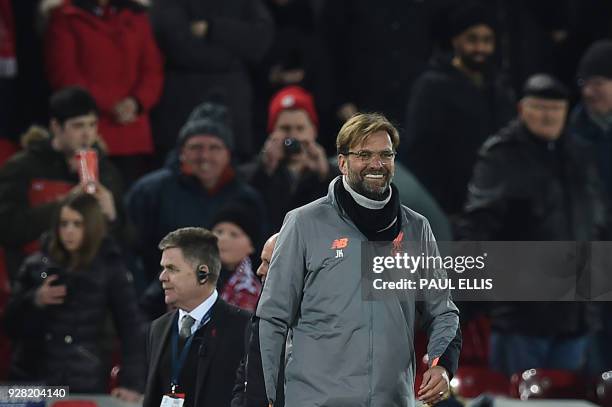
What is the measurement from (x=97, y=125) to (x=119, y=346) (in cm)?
193

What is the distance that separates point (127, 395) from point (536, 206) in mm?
2629

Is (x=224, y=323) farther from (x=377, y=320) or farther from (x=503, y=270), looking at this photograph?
(x=503, y=270)

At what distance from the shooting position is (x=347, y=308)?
6.07 metres

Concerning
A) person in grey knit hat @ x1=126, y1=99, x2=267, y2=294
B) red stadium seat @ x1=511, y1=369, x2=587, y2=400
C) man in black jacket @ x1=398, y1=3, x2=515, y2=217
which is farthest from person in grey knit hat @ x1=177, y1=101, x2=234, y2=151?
red stadium seat @ x1=511, y1=369, x2=587, y2=400

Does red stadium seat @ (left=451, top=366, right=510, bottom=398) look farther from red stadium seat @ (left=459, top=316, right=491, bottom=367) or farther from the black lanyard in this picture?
the black lanyard

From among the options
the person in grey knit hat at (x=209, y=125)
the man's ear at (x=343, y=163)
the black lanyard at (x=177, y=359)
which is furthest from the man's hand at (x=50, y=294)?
the man's ear at (x=343, y=163)

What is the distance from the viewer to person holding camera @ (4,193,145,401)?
8773mm

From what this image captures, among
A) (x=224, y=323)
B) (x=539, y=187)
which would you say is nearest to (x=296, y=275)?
(x=224, y=323)

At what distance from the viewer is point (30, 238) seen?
31.3ft

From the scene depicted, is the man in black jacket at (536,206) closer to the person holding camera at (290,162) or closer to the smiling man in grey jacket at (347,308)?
the person holding camera at (290,162)

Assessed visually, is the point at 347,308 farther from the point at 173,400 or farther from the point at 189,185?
the point at 189,185

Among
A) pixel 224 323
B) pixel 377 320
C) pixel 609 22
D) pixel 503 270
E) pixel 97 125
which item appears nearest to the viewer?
pixel 377 320

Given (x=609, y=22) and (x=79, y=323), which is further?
(x=609, y=22)

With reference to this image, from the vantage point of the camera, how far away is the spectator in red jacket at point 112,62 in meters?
10.3
